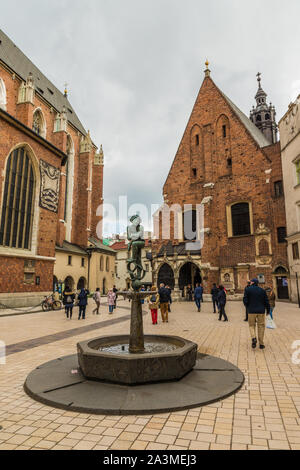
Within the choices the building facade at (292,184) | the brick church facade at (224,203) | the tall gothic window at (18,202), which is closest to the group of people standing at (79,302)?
the tall gothic window at (18,202)

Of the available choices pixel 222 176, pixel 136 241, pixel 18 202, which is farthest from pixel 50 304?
pixel 222 176

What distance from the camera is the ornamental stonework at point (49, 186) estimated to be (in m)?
20.6

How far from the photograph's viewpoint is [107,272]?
33.8 meters

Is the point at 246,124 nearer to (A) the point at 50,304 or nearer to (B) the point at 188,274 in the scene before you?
(B) the point at 188,274

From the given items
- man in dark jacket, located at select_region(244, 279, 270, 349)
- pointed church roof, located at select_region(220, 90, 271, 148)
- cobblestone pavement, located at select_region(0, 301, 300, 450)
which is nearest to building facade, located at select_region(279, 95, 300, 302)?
pointed church roof, located at select_region(220, 90, 271, 148)

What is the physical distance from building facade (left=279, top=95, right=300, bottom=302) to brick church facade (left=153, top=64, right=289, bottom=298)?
1.17 metres

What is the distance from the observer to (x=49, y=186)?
69.6ft

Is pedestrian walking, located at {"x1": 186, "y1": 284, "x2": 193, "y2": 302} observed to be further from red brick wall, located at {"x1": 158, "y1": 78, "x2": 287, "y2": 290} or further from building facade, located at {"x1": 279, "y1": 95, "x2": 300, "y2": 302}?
building facade, located at {"x1": 279, "y1": 95, "x2": 300, "y2": 302}

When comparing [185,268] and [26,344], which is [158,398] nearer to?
[26,344]

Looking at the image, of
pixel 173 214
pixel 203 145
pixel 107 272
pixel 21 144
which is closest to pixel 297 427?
pixel 21 144

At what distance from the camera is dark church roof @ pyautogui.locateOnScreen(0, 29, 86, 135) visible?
25.7 meters

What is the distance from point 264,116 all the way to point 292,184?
31661mm

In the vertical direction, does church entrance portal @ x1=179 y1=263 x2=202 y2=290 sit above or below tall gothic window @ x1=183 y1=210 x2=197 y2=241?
below

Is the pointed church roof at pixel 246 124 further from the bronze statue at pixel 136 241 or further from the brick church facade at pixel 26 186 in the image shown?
the bronze statue at pixel 136 241
